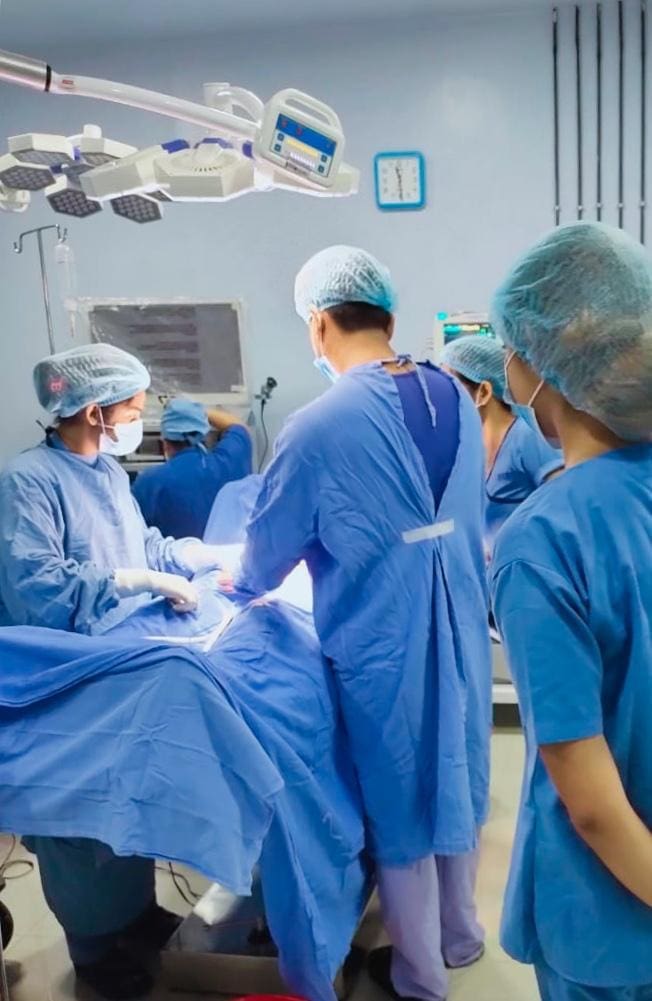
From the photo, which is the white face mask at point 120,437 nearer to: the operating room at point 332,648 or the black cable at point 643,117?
the operating room at point 332,648

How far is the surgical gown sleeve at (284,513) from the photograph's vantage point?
5.80 ft

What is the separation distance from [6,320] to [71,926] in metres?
3.09

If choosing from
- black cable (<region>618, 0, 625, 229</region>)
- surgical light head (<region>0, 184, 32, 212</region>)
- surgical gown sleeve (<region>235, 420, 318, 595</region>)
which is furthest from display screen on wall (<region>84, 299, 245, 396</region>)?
surgical gown sleeve (<region>235, 420, 318, 595</region>)

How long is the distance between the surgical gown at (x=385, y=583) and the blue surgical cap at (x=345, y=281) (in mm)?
194

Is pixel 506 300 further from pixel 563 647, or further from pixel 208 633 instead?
pixel 208 633

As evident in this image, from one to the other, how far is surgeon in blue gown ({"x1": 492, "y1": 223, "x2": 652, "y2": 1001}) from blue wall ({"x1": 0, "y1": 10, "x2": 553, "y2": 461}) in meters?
2.97

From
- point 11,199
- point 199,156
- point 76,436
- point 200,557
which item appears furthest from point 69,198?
point 200,557

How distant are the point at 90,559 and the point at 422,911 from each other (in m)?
1.12

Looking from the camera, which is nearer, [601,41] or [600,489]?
[600,489]

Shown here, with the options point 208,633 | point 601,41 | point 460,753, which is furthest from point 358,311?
point 601,41

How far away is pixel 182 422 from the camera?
2848 mm

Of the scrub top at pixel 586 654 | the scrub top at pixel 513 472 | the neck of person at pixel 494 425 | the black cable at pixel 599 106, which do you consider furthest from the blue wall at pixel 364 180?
the scrub top at pixel 586 654

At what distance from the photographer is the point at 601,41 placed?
3561 mm

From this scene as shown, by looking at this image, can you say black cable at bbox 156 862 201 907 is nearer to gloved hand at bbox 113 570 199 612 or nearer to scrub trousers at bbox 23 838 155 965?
scrub trousers at bbox 23 838 155 965
